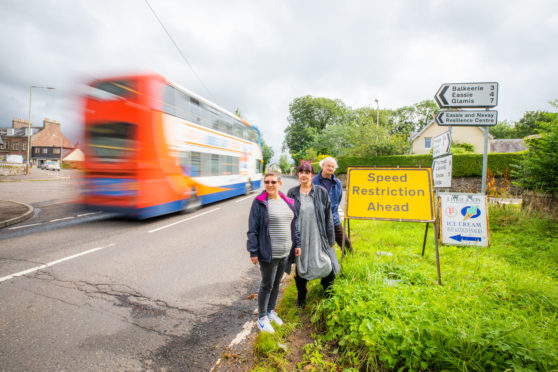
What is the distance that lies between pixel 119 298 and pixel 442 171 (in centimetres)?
564

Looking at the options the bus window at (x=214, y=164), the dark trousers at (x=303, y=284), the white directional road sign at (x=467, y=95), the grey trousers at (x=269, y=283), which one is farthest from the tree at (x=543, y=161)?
the bus window at (x=214, y=164)

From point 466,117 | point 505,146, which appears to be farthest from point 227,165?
point 505,146

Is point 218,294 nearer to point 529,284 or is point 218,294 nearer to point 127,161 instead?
point 529,284

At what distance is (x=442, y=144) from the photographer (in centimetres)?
509

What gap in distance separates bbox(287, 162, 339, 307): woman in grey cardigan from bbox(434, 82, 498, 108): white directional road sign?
3882mm

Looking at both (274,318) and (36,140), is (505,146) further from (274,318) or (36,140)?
(36,140)

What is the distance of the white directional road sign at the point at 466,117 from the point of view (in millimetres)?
5363

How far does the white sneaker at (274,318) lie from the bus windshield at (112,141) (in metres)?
6.18

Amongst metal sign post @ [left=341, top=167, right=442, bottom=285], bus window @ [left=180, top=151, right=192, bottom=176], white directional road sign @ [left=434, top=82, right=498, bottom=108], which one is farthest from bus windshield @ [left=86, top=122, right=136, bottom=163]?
white directional road sign @ [left=434, top=82, right=498, bottom=108]

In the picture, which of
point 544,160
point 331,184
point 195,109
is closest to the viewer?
point 331,184

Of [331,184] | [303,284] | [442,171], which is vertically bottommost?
[303,284]

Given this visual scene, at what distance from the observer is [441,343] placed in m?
2.14

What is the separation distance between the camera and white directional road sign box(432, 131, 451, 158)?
4873 millimetres

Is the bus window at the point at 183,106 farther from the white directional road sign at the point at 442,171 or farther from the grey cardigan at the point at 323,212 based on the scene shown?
the white directional road sign at the point at 442,171
